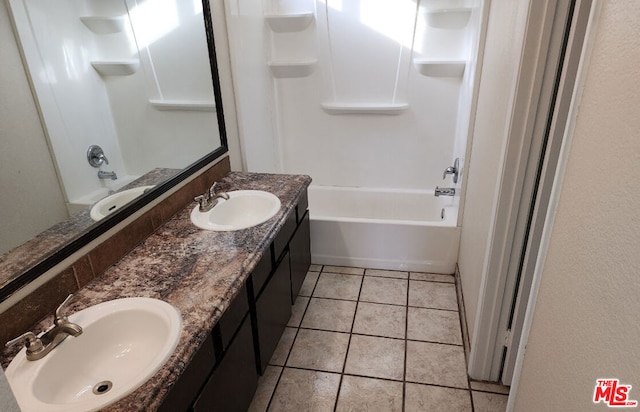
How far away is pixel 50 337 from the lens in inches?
41.7

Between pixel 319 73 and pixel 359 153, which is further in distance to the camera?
pixel 359 153

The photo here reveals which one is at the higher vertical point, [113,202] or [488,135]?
[488,135]

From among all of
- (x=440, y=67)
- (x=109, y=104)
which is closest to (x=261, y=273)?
(x=109, y=104)

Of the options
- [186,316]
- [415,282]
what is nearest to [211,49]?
[186,316]

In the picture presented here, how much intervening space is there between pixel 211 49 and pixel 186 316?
1.53 m

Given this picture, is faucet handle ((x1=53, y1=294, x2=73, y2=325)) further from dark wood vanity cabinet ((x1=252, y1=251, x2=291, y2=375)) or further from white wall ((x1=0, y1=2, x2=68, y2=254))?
dark wood vanity cabinet ((x1=252, y1=251, x2=291, y2=375))

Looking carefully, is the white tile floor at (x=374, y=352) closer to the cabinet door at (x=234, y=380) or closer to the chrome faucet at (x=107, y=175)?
the cabinet door at (x=234, y=380)

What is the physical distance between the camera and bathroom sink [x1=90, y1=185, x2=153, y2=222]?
143 centimetres

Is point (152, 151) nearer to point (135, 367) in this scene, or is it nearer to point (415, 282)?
point (135, 367)

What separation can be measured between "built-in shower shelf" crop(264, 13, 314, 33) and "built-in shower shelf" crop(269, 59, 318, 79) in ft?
0.72

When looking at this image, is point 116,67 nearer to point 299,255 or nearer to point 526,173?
point 299,255

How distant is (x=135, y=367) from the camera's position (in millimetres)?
1127

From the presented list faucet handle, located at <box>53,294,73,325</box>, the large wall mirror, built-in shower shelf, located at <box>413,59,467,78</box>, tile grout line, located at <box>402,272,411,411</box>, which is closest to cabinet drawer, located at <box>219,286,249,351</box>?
faucet handle, located at <box>53,294,73,325</box>

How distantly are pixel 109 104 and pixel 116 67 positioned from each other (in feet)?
0.54
